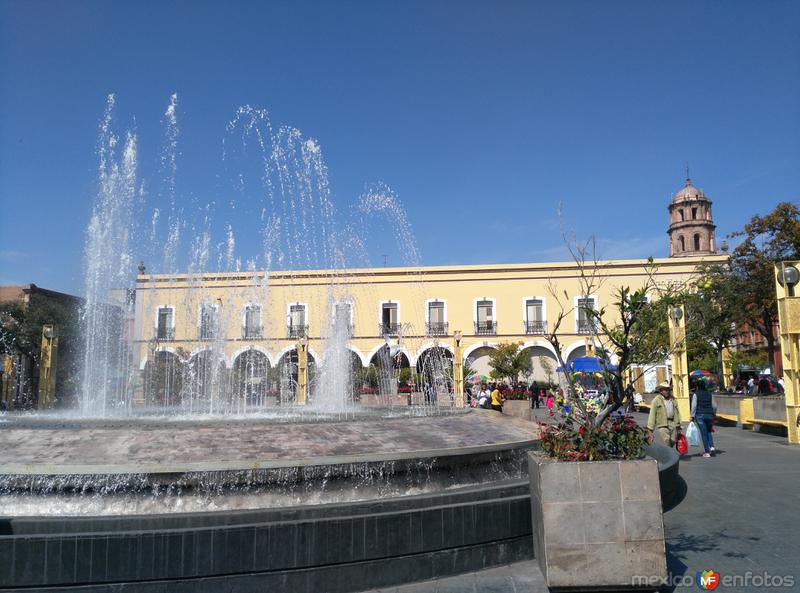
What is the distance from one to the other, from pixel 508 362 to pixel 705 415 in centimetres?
2670

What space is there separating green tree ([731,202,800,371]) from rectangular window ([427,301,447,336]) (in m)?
18.7

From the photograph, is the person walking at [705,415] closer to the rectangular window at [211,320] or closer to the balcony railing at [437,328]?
the rectangular window at [211,320]

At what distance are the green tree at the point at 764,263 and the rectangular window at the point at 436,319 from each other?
18714mm

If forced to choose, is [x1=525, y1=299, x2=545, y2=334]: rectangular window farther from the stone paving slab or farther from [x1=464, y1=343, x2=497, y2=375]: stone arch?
the stone paving slab

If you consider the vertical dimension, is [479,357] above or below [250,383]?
above

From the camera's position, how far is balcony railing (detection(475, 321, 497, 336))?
1614 inches

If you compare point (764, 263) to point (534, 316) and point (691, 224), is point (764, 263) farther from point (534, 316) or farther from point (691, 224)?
point (691, 224)

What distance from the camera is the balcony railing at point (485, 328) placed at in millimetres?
41000

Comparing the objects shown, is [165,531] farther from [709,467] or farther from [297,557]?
[709,467]

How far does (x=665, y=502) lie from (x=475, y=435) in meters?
2.20

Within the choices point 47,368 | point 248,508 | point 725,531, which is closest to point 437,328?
point 47,368

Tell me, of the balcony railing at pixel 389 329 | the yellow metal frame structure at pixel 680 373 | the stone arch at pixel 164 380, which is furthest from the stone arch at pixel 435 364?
the yellow metal frame structure at pixel 680 373

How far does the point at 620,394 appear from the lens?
4.31 m

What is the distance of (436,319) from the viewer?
41812 mm
